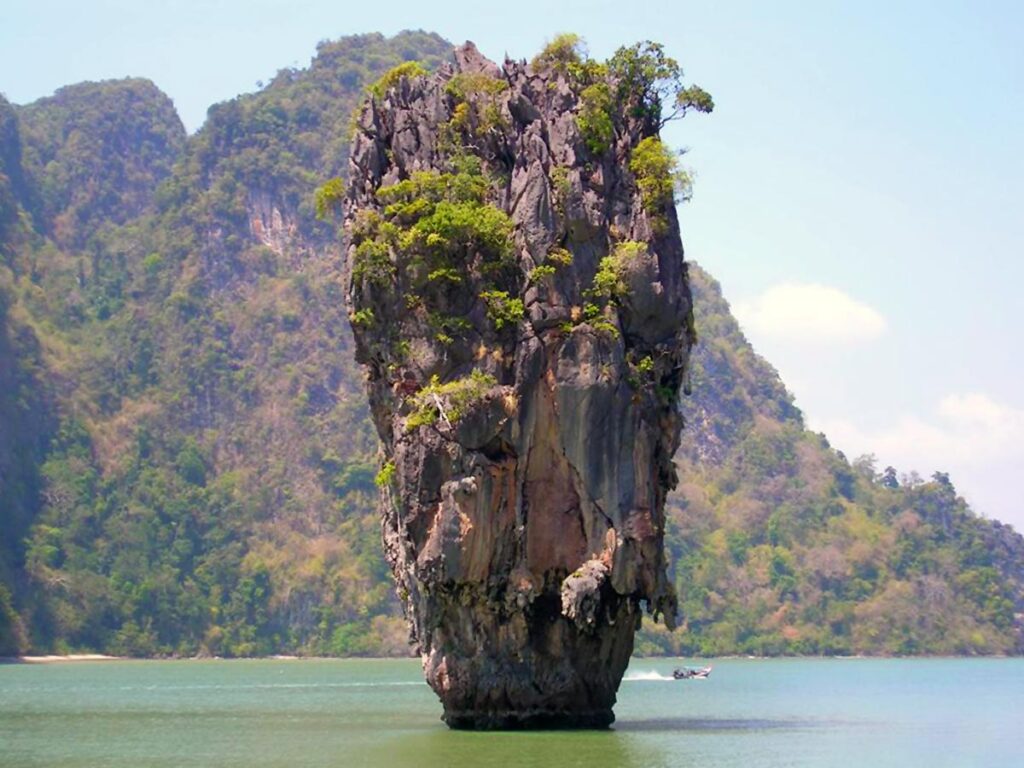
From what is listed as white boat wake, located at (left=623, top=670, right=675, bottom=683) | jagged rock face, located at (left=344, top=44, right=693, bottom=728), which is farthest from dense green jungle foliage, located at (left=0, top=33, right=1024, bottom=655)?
jagged rock face, located at (left=344, top=44, right=693, bottom=728)

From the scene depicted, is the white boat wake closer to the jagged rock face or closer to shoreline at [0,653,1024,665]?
shoreline at [0,653,1024,665]

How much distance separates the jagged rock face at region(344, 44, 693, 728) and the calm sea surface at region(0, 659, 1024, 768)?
1640 mm

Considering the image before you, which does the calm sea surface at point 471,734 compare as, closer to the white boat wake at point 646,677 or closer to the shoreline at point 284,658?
the white boat wake at point 646,677

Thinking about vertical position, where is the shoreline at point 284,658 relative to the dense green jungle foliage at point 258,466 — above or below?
below

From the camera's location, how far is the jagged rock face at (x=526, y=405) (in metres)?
30.7

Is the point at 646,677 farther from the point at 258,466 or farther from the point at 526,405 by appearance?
the point at 258,466

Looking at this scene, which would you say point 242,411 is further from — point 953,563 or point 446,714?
point 446,714

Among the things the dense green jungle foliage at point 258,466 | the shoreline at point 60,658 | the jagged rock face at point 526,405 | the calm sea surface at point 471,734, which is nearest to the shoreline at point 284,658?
the shoreline at point 60,658

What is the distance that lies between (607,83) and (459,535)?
910cm

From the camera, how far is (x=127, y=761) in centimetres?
2881

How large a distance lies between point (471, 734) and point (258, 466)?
287ft

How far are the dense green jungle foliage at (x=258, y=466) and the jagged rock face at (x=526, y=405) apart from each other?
62107 mm

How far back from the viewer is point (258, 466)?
11700 centimetres

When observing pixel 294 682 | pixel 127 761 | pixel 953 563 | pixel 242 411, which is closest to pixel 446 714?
pixel 127 761
